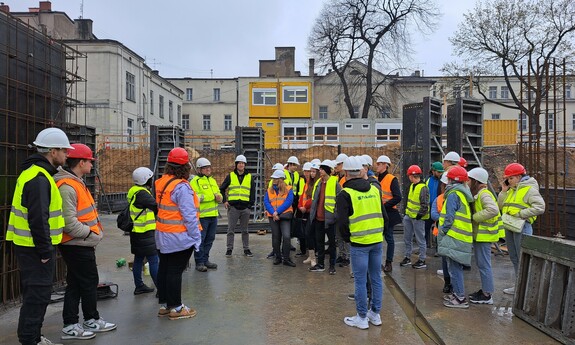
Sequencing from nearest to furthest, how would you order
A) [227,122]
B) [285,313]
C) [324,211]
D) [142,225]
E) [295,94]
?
[285,313], [142,225], [324,211], [295,94], [227,122]

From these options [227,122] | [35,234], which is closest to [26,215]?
[35,234]

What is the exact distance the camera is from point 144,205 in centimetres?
549

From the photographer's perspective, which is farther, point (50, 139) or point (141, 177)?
point (141, 177)

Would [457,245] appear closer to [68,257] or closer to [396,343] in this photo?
[396,343]

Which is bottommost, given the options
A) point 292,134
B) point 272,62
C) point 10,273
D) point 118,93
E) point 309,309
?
point 309,309

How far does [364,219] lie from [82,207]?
3.03m

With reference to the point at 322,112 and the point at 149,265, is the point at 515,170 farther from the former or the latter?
the point at 322,112

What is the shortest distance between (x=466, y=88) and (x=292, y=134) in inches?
525

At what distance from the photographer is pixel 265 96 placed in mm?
39250

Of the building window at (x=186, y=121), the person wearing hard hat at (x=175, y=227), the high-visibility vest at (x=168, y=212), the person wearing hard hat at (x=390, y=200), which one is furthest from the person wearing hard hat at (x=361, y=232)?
the building window at (x=186, y=121)

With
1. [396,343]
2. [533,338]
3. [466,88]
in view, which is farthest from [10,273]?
[466,88]

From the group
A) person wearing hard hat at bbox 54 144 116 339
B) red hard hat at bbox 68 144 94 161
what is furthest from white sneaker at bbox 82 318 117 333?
red hard hat at bbox 68 144 94 161

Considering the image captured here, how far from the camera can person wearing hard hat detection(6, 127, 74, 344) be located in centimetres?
383

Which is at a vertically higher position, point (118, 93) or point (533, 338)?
point (118, 93)
